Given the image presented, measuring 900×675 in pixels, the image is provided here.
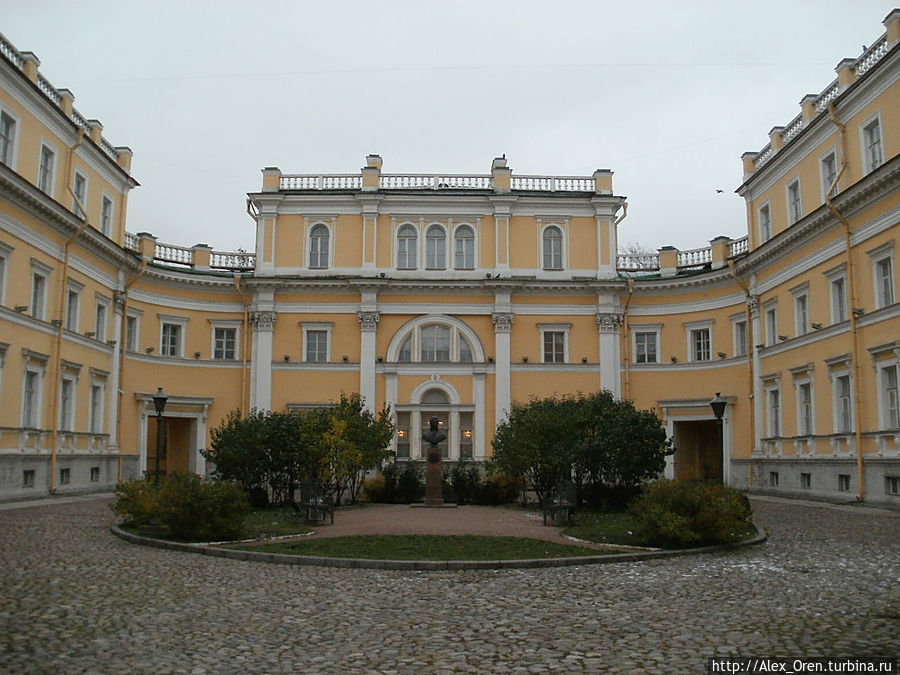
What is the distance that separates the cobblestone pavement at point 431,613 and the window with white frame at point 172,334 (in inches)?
934

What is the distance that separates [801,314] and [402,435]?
55.4 feet

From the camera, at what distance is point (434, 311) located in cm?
3753

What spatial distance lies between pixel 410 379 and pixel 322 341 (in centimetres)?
434

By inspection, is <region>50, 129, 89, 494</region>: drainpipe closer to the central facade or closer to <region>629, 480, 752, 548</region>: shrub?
the central facade

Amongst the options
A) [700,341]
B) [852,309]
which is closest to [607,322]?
[700,341]

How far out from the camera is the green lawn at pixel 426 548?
13.0m

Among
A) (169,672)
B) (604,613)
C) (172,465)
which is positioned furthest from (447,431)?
(169,672)

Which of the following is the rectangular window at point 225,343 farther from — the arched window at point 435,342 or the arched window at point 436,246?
the arched window at point 436,246

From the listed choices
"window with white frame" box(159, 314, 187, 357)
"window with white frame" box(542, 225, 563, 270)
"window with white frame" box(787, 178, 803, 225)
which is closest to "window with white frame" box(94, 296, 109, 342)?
"window with white frame" box(159, 314, 187, 357)

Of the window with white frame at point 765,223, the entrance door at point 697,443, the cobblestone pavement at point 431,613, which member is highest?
the window with white frame at point 765,223

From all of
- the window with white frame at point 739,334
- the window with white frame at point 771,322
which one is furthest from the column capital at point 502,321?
the window with white frame at point 771,322

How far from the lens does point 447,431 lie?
3706cm

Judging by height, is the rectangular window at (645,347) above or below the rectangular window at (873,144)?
below

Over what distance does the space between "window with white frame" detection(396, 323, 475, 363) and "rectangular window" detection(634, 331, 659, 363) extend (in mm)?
7512
